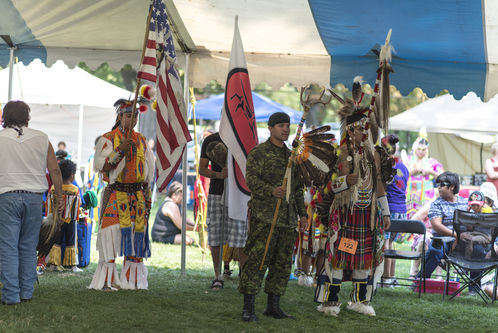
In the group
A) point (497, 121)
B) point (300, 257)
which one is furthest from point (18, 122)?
point (497, 121)

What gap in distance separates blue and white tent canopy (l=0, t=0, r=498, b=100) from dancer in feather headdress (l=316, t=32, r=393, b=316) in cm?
100

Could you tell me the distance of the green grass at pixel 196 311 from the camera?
4.92 meters

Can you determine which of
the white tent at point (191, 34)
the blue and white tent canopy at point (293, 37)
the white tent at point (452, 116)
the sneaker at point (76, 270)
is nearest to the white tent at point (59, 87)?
the white tent at point (191, 34)

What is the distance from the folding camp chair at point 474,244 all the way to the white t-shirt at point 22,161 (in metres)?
4.47

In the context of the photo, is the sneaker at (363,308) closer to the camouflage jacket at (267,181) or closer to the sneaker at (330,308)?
the sneaker at (330,308)

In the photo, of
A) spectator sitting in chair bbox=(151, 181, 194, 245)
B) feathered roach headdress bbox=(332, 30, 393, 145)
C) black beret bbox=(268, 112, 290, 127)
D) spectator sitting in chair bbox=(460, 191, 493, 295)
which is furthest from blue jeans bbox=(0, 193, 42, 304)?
spectator sitting in chair bbox=(151, 181, 194, 245)

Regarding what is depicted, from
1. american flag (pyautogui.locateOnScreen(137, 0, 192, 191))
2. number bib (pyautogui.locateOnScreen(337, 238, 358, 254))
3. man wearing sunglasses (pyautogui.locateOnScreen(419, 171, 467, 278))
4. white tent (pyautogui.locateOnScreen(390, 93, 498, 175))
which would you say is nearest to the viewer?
number bib (pyautogui.locateOnScreen(337, 238, 358, 254))

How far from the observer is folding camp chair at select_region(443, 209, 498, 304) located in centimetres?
716

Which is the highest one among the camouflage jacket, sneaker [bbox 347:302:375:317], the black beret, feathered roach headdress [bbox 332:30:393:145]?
feathered roach headdress [bbox 332:30:393:145]

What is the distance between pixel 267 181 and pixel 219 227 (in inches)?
72.5

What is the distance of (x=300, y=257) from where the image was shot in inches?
306

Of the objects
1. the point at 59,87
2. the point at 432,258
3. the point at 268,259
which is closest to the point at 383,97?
the point at 268,259

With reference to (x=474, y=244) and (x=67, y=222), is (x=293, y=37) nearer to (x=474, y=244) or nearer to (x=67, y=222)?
(x=474, y=244)

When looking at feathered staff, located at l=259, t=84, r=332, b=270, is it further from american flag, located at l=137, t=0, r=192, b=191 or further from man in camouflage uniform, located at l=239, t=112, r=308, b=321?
american flag, located at l=137, t=0, r=192, b=191
